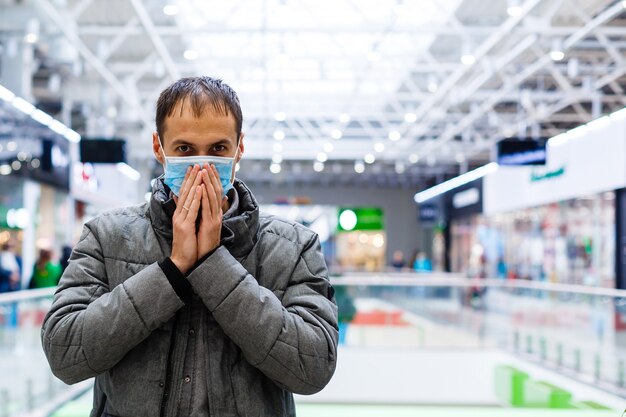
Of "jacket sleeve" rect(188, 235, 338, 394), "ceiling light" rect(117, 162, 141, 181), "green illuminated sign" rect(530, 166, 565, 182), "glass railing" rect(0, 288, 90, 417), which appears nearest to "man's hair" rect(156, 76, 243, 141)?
"jacket sleeve" rect(188, 235, 338, 394)

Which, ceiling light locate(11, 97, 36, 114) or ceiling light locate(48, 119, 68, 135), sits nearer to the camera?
ceiling light locate(11, 97, 36, 114)

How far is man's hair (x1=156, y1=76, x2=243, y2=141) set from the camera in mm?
1438

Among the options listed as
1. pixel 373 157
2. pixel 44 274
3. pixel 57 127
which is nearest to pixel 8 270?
pixel 44 274

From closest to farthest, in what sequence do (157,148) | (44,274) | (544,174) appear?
(157,148) < (44,274) < (544,174)

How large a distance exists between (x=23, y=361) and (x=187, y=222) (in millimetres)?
5709

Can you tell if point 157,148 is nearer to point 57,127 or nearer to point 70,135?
point 57,127

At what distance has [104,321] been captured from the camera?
136 centimetres

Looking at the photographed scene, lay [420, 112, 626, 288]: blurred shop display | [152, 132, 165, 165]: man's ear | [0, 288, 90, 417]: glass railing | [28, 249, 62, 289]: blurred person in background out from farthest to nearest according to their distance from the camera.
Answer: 1. [420, 112, 626, 288]: blurred shop display
2. [28, 249, 62, 289]: blurred person in background
3. [0, 288, 90, 417]: glass railing
4. [152, 132, 165, 165]: man's ear

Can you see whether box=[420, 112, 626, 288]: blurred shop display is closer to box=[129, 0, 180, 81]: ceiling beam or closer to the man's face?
box=[129, 0, 180, 81]: ceiling beam

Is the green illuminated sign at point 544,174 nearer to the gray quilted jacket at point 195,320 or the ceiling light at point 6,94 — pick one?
the ceiling light at point 6,94

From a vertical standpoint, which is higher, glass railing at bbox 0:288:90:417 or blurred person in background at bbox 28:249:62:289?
blurred person in background at bbox 28:249:62:289

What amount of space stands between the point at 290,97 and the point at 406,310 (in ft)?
35.3

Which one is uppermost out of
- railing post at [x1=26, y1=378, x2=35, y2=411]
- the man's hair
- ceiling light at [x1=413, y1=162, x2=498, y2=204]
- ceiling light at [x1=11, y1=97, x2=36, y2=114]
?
ceiling light at [x1=413, y1=162, x2=498, y2=204]

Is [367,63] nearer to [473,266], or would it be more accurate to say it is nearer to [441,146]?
[441,146]
